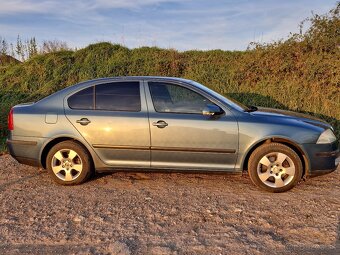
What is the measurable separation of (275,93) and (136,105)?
577 centimetres

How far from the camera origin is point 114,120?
4902 mm

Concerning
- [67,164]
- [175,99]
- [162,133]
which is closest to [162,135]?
[162,133]

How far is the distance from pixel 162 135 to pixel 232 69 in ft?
21.2

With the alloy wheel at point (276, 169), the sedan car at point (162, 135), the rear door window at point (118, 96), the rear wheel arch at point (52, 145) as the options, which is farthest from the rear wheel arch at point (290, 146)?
the rear wheel arch at point (52, 145)

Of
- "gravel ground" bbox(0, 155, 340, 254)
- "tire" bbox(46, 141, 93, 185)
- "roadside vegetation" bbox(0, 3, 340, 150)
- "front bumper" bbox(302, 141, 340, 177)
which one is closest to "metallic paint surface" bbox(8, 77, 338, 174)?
"front bumper" bbox(302, 141, 340, 177)

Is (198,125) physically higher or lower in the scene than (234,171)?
higher

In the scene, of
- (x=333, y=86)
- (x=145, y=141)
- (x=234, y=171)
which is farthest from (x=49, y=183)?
(x=333, y=86)

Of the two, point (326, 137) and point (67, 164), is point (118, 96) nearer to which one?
point (67, 164)

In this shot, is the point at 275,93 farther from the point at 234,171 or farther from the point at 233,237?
the point at 233,237

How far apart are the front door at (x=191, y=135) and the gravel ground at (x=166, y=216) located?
0.40 meters

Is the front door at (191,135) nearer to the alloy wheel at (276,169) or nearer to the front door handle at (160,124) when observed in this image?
the front door handle at (160,124)

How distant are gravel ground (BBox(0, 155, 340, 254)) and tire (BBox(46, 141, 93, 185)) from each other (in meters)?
0.14

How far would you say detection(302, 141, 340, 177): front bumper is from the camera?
4648mm

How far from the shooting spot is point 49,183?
5.18 meters
